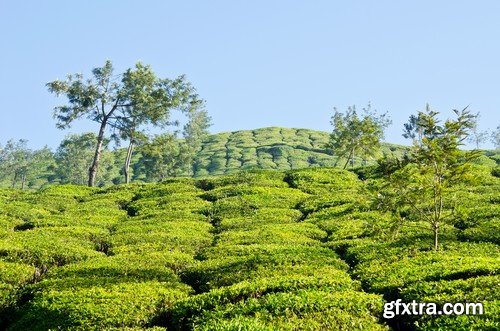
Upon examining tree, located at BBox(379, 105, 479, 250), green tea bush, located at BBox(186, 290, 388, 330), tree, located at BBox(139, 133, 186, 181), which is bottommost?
green tea bush, located at BBox(186, 290, 388, 330)

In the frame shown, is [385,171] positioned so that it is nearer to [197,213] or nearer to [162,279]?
[162,279]

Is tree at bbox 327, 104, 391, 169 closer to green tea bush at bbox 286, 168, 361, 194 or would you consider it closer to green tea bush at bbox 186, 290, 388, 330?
green tea bush at bbox 286, 168, 361, 194

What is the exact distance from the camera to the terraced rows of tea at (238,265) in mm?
16719

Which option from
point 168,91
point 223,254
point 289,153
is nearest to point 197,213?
point 223,254

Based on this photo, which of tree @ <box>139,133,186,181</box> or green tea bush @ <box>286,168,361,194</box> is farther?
tree @ <box>139,133,186,181</box>

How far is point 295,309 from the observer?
16.5 m

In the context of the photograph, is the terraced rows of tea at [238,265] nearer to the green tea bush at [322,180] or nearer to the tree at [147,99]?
the green tea bush at [322,180]

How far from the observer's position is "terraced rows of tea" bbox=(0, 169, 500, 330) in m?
16.7

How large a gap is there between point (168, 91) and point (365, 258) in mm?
56586

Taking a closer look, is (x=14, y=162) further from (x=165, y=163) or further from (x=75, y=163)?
(x=165, y=163)

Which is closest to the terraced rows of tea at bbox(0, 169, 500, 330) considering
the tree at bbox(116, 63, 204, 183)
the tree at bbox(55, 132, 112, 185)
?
the tree at bbox(116, 63, 204, 183)

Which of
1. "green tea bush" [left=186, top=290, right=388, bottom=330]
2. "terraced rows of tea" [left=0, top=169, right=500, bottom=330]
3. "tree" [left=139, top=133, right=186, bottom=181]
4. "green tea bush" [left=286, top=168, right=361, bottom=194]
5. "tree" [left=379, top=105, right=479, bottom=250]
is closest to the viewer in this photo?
"green tea bush" [left=186, top=290, right=388, bottom=330]

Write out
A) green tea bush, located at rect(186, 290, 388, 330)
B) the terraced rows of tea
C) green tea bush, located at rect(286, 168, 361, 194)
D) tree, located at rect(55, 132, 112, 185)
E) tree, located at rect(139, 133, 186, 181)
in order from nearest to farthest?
green tea bush, located at rect(186, 290, 388, 330), the terraced rows of tea, green tea bush, located at rect(286, 168, 361, 194), tree, located at rect(139, 133, 186, 181), tree, located at rect(55, 132, 112, 185)

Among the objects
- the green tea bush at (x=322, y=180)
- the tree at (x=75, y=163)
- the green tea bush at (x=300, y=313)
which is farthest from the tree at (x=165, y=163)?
the green tea bush at (x=300, y=313)
